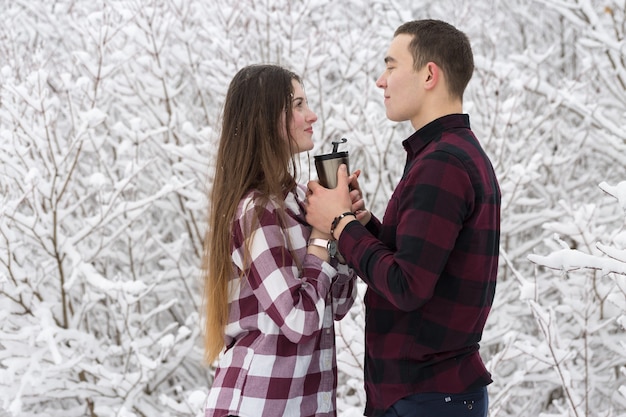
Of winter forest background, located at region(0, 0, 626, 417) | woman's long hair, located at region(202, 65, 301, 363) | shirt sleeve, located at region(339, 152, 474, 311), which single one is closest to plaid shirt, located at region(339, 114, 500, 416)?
shirt sleeve, located at region(339, 152, 474, 311)

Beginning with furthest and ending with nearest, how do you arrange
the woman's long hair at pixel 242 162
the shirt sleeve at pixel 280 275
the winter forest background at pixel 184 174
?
the winter forest background at pixel 184 174 < the woman's long hair at pixel 242 162 < the shirt sleeve at pixel 280 275

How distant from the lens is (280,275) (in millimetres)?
1786

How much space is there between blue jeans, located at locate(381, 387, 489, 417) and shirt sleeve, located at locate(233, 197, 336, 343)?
0.96 feet

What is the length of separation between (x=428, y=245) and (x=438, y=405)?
1.32 ft

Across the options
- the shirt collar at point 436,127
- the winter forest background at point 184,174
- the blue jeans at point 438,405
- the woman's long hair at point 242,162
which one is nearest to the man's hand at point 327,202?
the woman's long hair at point 242,162

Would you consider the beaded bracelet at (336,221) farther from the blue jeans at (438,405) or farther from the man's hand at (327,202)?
the blue jeans at (438,405)

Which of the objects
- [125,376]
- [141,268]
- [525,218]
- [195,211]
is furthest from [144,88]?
[525,218]

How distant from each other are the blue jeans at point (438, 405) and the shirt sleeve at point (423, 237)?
238 millimetres

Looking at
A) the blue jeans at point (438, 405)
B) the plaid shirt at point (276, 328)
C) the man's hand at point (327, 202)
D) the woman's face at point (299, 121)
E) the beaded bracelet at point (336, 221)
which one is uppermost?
the woman's face at point (299, 121)

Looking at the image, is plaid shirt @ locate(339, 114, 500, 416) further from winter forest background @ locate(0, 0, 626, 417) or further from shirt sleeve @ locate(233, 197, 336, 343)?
winter forest background @ locate(0, 0, 626, 417)

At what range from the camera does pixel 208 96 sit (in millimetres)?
5840

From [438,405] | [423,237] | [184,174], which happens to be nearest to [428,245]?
[423,237]

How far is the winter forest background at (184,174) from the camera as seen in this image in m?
4.01

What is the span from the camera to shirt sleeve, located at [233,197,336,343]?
1758 mm
